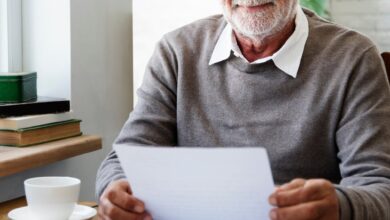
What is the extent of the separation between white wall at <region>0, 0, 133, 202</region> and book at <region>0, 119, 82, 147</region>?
101 millimetres

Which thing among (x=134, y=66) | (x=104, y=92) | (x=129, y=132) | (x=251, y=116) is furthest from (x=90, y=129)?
(x=251, y=116)

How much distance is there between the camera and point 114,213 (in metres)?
1.15

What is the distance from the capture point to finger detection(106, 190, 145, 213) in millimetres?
1106

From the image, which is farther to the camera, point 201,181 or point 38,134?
point 38,134

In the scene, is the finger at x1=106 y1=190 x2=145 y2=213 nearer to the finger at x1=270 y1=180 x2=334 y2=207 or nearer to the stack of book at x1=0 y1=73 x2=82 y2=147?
the finger at x1=270 y1=180 x2=334 y2=207

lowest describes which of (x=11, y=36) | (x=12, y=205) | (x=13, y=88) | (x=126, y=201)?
(x=12, y=205)

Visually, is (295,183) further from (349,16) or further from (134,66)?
(349,16)

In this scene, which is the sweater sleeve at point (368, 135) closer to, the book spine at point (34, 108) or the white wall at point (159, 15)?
the book spine at point (34, 108)

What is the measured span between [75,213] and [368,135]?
575 mm

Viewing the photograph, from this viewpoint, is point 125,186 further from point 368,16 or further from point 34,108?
point 368,16

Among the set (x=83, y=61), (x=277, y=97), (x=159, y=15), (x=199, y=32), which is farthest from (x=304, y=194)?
(x=159, y=15)

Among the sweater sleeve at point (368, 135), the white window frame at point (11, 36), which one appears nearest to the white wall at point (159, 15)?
the white window frame at point (11, 36)

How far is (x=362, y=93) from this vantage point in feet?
4.50

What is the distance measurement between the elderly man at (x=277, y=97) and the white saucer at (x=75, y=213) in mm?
56
